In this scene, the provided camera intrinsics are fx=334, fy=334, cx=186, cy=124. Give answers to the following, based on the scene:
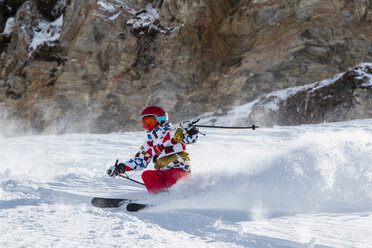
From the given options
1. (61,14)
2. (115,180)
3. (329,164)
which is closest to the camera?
(329,164)

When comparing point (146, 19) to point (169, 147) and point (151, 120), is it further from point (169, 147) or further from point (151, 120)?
point (169, 147)

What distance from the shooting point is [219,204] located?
3156mm

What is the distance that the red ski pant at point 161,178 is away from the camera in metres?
3.74

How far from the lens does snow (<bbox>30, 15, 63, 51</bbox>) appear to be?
78.4 feet

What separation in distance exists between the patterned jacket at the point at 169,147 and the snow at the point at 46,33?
72.6ft

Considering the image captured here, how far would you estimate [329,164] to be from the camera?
373cm

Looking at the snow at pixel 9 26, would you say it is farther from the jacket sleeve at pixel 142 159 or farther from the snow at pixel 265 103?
the jacket sleeve at pixel 142 159

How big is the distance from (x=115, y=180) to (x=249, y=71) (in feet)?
46.4

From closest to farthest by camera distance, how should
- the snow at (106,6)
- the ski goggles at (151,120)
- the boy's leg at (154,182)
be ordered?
1. the boy's leg at (154,182)
2. the ski goggles at (151,120)
3. the snow at (106,6)

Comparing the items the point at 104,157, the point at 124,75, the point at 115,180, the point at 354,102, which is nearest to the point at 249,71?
the point at 354,102

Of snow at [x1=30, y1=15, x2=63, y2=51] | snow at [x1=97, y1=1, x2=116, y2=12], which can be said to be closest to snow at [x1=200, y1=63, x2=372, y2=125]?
snow at [x1=97, y1=1, x2=116, y2=12]

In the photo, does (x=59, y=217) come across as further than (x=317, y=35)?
No

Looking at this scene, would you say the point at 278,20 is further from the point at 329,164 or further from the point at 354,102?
the point at 329,164

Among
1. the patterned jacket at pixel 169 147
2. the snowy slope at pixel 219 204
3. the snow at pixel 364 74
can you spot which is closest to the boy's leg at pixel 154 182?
the snowy slope at pixel 219 204
